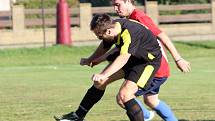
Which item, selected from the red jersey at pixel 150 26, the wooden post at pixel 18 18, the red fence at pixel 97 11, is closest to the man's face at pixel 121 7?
the red jersey at pixel 150 26

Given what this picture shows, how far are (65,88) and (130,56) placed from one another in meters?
8.18

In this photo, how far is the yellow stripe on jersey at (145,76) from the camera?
8727mm

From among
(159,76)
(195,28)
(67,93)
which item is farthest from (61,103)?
(195,28)

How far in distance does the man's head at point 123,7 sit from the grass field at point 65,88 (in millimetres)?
2298

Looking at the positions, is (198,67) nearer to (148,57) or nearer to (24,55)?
(24,55)

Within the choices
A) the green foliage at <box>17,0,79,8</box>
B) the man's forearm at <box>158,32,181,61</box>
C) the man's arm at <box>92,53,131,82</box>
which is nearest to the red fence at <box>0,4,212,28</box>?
the green foliage at <box>17,0,79,8</box>

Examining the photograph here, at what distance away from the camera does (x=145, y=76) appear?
877 cm

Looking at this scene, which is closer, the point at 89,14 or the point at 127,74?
the point at 127,74

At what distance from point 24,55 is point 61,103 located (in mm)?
15330

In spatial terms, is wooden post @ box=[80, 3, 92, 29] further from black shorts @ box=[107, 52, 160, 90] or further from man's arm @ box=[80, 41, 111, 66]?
black shorts @ box=[107, 52, 160, 90]

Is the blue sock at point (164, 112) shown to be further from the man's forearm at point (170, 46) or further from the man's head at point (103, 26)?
the man's head at point (103, 26)

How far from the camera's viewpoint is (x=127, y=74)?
8883 millimetres

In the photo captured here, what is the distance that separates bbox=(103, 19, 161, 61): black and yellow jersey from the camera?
8500mm

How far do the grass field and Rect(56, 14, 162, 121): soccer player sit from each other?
2251 millimetres
